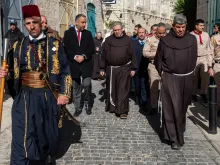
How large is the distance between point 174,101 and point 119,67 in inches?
88.9

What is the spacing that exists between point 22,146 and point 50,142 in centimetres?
38

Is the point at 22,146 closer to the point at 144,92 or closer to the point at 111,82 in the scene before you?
the point at 111,82

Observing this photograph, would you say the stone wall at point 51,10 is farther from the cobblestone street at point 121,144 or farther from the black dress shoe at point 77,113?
the cobblestone street at point 121,144

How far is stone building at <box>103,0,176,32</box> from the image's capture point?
29.7 meters

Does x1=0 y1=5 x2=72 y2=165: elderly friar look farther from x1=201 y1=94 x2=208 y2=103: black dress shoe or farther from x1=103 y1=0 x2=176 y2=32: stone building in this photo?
x1=103 y1=0 x2=176 y2=32: stone building

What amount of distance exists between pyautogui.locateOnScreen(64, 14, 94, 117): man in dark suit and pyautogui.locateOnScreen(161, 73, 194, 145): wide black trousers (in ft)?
7.21

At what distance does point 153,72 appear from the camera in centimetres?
727

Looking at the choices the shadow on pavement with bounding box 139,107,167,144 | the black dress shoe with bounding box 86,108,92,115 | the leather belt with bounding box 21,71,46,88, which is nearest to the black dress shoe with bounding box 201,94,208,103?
the shadow on pavement with bounding box 139,107,167,144

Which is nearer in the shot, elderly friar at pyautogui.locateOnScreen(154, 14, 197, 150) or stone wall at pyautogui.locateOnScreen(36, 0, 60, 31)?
elderly friar at pyautogui.locateOnScreen(154, 14, 197, 150)

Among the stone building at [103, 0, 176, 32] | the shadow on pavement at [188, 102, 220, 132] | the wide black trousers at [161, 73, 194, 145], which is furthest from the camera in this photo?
the stone building at [103, 0, 176, 32]

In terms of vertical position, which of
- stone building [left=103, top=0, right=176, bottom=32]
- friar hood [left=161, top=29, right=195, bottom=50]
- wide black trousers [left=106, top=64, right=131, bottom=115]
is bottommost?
wide black trousers [left=106, top=64, right=131, bottom=115]

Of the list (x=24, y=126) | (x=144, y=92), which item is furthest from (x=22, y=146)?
(x=144, y=92)

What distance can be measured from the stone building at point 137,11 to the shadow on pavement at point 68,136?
62.7 feet

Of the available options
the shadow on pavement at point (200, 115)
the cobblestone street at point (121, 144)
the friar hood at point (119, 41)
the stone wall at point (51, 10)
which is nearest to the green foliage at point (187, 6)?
the stone wall at point (51, 10)
